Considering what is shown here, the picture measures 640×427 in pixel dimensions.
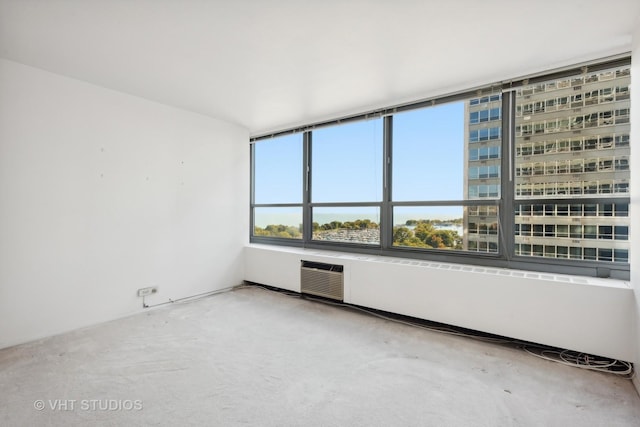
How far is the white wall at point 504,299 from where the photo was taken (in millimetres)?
2059

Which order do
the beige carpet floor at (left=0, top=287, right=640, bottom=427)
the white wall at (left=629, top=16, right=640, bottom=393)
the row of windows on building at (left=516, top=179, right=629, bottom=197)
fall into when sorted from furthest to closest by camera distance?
1. the row of windows on building at (left=516, top=179, right=629, bottom=197)
2. the white wall at (left=629, top=16, right=640, bottom=393)
3. the beige carpet floor at (left=0, top=287, right=640, bottom=427)

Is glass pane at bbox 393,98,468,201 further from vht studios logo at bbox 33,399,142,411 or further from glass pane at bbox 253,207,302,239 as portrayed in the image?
vht studios logo at bbox 33,399,142,411

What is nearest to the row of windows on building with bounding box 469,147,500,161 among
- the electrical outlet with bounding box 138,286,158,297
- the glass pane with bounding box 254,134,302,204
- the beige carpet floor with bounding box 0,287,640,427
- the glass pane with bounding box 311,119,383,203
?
the glass pane with bounding box 311,119,383,203

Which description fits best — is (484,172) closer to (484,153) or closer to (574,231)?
(484,153)

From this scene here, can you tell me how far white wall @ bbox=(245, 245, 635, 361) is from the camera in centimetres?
206

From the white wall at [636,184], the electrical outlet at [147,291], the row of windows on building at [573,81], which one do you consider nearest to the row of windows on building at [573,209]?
the white wall at [636,184]

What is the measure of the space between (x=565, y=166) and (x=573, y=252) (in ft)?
2.39

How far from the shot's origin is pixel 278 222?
4543mm

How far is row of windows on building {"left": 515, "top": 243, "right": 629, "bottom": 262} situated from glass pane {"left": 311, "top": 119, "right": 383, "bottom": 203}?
153 centimetres

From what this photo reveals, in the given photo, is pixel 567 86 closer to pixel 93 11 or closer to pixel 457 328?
pixel 457 328

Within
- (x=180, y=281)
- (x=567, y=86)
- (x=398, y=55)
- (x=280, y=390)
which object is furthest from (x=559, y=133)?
(x=180, y=281)

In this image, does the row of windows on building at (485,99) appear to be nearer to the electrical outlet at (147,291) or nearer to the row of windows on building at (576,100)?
the row of windows on building at (576,100)

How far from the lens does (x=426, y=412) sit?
1635 millimetres

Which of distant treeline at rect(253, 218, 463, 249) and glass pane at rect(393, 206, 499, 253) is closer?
glass pane at rect(393, 206, 499, 253)
